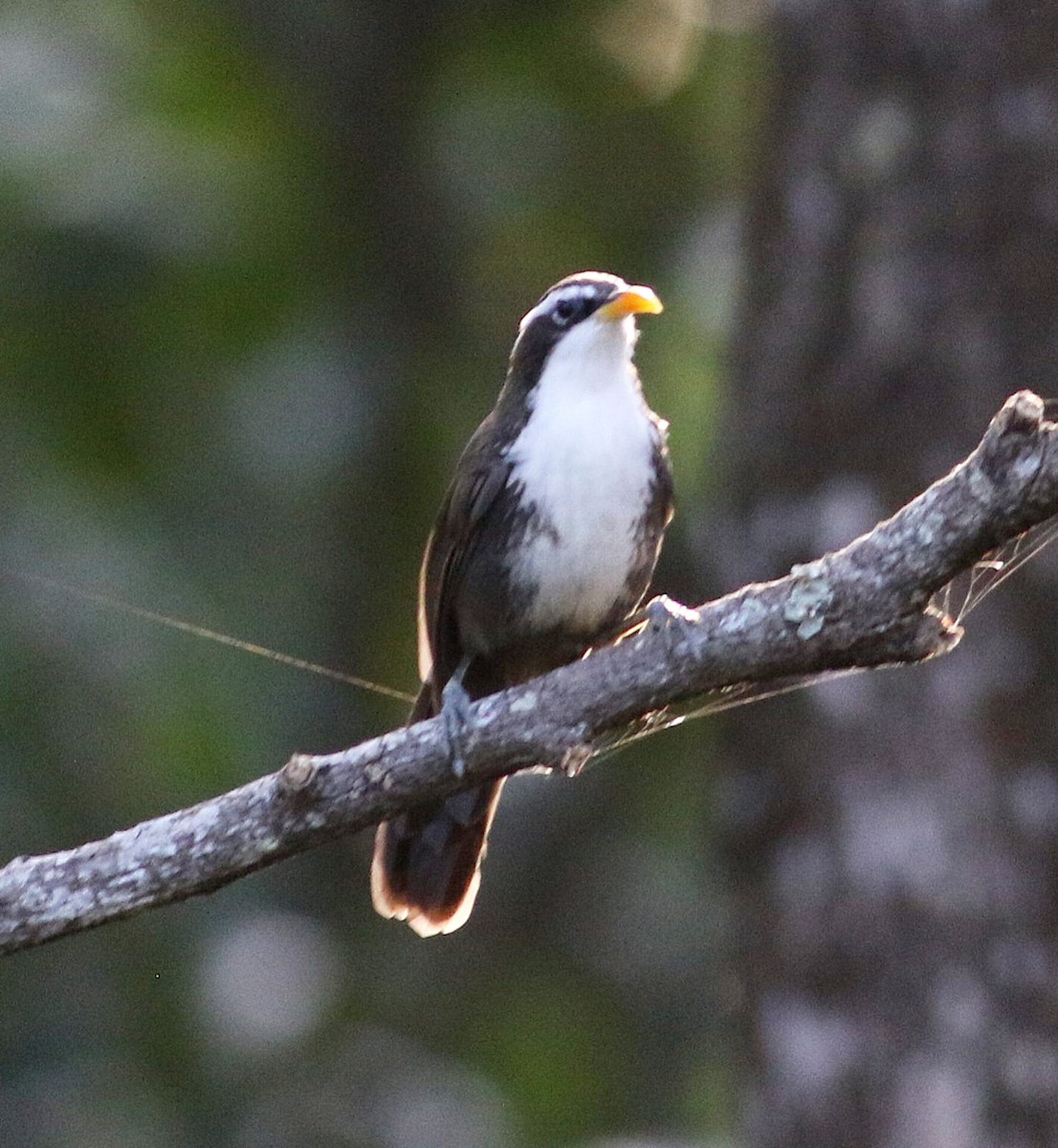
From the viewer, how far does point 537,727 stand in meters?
3.95

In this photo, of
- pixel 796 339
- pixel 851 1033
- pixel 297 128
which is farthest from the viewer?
pixel 297 128

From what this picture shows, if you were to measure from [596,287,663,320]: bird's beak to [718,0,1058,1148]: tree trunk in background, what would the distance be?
1132mm

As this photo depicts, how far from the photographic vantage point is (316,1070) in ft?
26.9

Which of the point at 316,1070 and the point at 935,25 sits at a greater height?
the point at 935,25

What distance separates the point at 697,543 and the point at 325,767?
12.9ft

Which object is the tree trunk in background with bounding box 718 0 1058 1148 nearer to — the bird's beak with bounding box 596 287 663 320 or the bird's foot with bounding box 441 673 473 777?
the bird's beak with bounding box 596 287 663 320

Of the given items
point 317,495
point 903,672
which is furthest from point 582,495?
point 317,495

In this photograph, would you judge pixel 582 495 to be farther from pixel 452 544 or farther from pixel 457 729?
pixel 457 729

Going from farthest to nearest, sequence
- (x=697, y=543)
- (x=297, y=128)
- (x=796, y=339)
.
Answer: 1. (x=297, y=128)
2. (x=697, y=543)
3. (x=796, y=339)

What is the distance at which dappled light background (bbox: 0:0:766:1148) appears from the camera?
26.0 ft

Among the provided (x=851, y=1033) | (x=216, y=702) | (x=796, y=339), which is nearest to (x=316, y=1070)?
(x=216, y=702)

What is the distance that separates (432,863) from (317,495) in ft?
12.6

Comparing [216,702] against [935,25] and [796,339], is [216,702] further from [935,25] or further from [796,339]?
[935,25]

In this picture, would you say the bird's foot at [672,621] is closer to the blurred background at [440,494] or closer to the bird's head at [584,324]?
the bird's head at [584,324]
